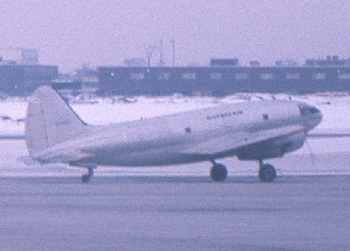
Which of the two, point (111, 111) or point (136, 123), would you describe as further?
point (111, 111)

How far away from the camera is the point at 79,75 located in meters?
Answer: 192

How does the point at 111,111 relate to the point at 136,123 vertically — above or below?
below

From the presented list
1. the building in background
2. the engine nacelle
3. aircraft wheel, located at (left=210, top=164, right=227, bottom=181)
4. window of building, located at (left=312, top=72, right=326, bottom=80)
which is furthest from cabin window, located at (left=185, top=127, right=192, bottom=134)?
the building in background

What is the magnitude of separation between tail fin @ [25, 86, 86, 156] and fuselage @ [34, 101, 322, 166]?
275mm

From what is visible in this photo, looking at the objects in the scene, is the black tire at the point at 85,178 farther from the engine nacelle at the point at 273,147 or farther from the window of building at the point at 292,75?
the window of building at the point at 292,75

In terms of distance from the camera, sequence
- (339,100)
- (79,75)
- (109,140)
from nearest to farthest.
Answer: (109,140), (339,100), (79,75)

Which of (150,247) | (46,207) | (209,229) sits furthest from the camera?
(46,207)

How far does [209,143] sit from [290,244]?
12.8 meters

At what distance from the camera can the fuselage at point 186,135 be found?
2248cm

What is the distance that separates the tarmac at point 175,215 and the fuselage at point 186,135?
0.89m

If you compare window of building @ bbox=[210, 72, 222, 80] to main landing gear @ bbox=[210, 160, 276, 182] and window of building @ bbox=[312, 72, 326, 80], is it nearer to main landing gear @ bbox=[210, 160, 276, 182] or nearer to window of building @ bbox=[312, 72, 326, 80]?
window of building @ bbox=[312, 72, 326, 80]

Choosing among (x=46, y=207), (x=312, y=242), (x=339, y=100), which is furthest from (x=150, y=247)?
(x=339, y=100)

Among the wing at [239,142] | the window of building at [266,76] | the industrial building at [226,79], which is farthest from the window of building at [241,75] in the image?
the wing at [239,142]

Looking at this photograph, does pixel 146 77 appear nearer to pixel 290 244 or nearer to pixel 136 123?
pixel 136 123
